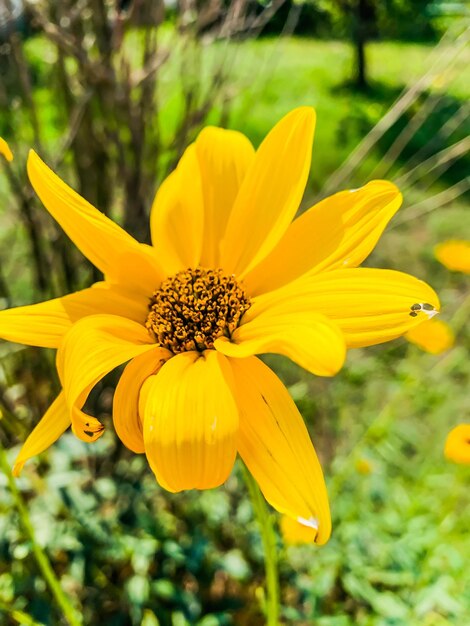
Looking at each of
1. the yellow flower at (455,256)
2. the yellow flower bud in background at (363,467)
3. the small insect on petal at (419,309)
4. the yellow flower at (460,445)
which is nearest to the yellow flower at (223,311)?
the small insect on petal at (419,309)

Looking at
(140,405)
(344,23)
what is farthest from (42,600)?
(344,23)

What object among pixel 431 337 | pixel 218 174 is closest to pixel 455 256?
pixel 431 337

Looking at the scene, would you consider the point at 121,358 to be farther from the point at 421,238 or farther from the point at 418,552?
the point at 421,238

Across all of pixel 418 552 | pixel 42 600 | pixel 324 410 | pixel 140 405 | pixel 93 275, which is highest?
pixel 140 405

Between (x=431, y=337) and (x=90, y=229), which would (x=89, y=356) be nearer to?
(x=90, y=229)

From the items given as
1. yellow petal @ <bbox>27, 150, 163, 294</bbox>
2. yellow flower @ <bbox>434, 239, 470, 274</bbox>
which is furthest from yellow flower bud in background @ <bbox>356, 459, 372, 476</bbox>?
yellow petal @ <bbox>27, 150, 163, 294</bbox>

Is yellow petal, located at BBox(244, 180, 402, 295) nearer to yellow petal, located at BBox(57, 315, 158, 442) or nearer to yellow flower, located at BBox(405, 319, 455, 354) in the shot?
yellow petal, located at BBox(57, 315, 158, 442)

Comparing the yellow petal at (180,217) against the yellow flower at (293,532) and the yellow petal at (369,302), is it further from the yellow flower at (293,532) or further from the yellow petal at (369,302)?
the yellow flower at (293,532)
